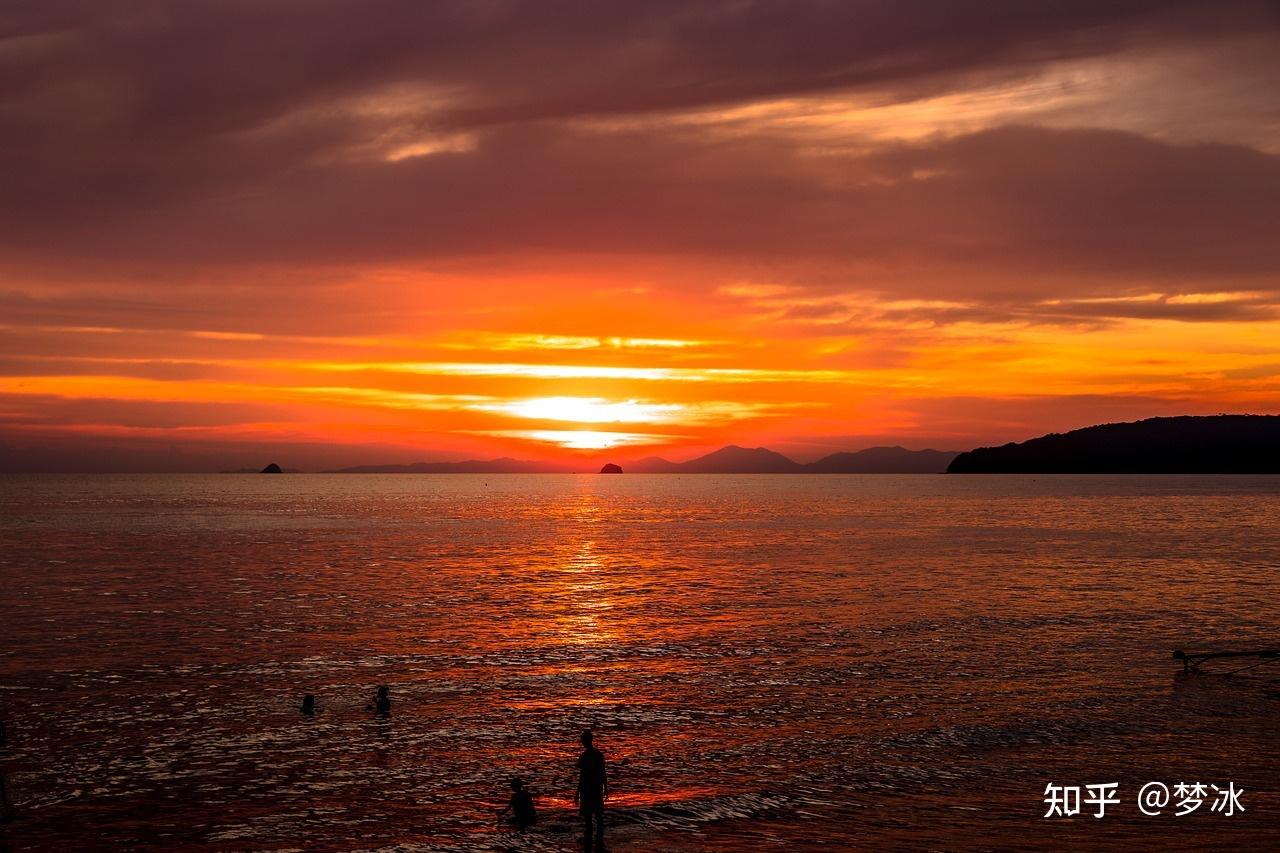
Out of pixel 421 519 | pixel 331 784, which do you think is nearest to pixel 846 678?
pixel 331 784

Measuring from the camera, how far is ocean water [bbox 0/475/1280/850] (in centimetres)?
2634

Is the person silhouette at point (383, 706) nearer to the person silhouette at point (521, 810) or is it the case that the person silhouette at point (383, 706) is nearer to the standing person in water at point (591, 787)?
the person silhouette at point (521, 810)

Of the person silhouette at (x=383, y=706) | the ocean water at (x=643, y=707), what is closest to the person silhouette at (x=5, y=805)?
the ocean water at (x=643, y=707)

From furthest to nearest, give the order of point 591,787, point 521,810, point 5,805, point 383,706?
point 383,706 < point 5,805 < point 521,810 < point 591,787

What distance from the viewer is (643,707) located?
38688mm

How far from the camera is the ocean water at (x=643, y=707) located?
86.4 ft

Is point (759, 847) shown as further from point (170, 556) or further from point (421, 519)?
point (421, 519)

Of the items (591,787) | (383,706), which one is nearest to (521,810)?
(591,787)

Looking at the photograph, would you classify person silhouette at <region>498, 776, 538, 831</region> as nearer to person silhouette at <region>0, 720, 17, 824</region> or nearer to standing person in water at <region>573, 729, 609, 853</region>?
standing person in water at <region>573, 729, 609, 853</region>

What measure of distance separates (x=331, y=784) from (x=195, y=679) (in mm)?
18363

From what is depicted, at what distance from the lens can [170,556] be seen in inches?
4360

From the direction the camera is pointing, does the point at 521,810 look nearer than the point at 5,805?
Yes

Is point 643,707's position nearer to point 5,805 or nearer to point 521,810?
point 521,810

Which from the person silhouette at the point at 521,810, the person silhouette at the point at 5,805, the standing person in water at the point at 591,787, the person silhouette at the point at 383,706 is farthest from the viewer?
the person silhouette at the point at 383,706
